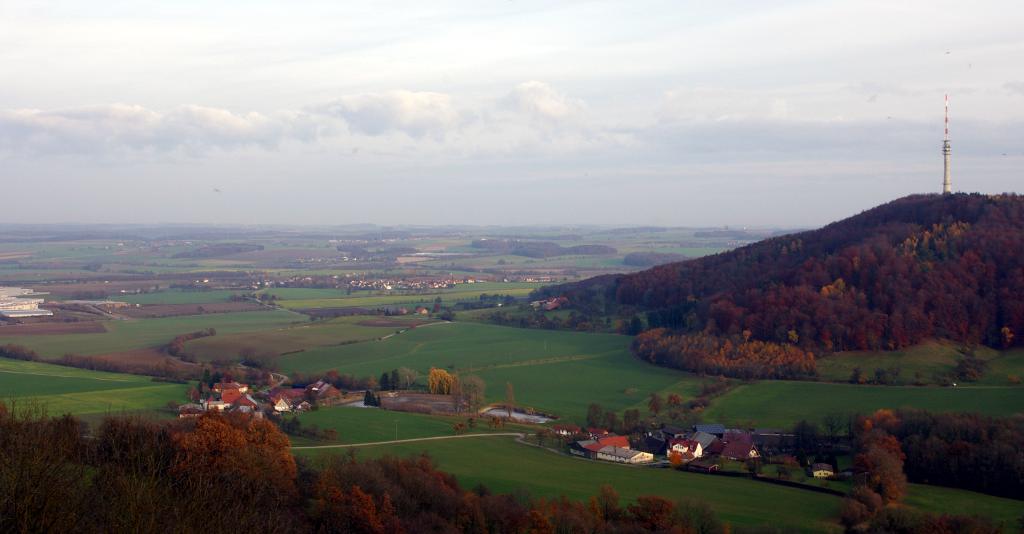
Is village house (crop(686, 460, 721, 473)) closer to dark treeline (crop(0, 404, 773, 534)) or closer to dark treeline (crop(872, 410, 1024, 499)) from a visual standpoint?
dark treeline (crop(0, 404, 773, 534))

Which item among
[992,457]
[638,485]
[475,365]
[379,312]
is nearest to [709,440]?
[638,485]

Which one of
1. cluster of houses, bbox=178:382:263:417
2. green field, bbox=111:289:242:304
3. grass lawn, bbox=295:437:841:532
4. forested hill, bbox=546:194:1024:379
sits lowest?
grass lawn, bbox=295:437:841:532

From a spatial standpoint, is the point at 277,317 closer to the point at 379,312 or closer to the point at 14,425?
the point at 379,312

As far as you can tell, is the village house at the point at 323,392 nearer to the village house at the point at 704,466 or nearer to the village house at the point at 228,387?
the village house at the point at 228,387

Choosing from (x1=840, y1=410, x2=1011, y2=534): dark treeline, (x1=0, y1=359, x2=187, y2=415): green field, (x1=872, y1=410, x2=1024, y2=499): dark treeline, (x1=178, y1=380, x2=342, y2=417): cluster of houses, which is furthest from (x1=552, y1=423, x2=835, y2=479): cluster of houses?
(x1=0, y1=359, x2=187, y2=415): green field

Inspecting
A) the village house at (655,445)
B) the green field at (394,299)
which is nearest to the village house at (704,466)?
the village house at (655,445)

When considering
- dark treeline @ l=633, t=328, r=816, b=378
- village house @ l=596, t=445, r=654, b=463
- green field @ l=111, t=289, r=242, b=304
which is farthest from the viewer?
green field @ l=111, t=289, r=242, b=304
